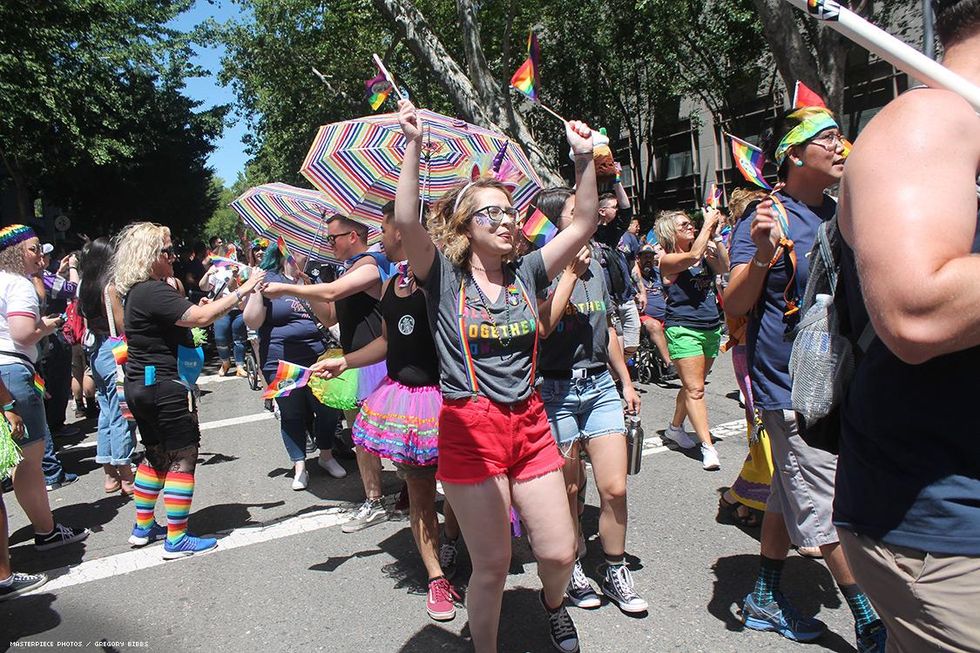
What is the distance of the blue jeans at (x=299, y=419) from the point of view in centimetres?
564

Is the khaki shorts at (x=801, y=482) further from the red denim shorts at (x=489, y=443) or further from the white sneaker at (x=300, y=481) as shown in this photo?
the white sneaker at (x=300, y=481)

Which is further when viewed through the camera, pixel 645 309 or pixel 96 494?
pixel 645 309


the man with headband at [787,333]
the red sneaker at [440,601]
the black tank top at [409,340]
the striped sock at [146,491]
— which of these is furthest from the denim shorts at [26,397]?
the man with headband at [787,333]

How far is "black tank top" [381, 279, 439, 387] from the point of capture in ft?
11.2

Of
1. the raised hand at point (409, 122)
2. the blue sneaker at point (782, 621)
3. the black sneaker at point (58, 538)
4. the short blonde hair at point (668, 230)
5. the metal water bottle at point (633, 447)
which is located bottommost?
the blue sneaker at point (782, 621)

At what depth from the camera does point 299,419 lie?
18.6ft

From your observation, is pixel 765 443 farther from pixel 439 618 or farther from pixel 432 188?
pixel 432 188

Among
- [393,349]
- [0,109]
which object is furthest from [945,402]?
[0,109]

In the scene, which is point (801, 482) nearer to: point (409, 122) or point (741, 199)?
point (741, 199)

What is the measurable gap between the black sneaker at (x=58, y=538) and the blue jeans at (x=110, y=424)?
0.91m

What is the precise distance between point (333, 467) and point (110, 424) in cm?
179

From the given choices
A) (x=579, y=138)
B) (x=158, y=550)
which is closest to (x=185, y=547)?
(x=158, y=550)

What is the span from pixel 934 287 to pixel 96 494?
6323 mm

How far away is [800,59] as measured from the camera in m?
9.76
